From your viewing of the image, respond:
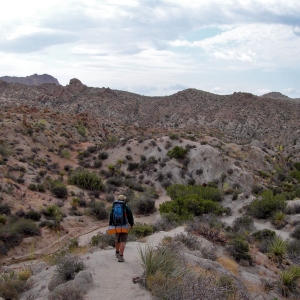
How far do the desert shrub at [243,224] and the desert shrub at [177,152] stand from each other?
1286 cm

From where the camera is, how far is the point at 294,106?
227 feet

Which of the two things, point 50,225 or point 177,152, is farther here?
point 177,152

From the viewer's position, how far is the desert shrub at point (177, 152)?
29438 mm

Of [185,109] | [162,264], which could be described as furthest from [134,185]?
[185,109]

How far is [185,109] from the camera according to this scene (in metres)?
73.8

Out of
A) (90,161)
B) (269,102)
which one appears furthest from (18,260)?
(269,102)

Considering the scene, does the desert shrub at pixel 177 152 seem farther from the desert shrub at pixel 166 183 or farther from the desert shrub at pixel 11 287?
the desert shrub at pixel 11 287

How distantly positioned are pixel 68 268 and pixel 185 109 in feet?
222

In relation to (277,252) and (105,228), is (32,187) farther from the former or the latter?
(277,252)

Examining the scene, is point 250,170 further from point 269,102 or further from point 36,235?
point 269,102

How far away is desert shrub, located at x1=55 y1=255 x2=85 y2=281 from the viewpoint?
769 cm

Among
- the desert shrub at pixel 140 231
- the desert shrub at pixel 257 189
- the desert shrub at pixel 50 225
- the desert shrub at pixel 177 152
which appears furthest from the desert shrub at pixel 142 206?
the desert shrub at pixel 177 152

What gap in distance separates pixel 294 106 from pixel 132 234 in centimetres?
6508

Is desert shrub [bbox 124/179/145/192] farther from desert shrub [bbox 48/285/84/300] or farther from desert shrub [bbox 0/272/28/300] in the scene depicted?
desert shrub [bbox 48/285/84/300]
